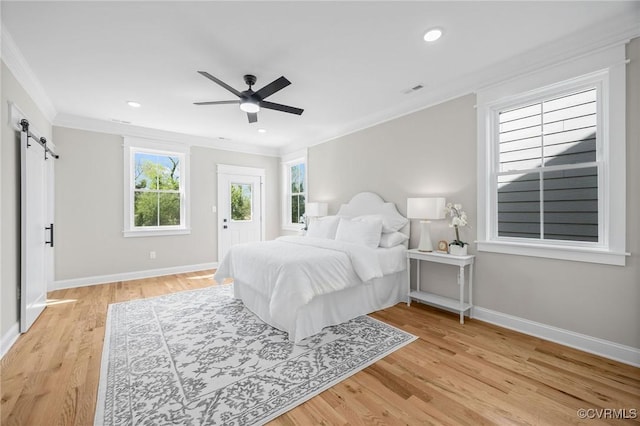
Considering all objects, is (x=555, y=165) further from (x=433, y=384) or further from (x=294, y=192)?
(x=294, y=192)

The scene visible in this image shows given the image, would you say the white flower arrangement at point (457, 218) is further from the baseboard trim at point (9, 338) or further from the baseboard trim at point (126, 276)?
the baseboard trim at point (126, 276)

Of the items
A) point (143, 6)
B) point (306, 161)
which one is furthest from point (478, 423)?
point (306, 161)

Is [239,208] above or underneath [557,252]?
above

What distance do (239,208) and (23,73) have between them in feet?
12.3

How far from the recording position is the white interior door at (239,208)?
5801mm

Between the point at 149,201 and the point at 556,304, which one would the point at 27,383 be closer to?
the point at 149,201

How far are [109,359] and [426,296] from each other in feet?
10.7

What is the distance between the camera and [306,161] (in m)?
5.80

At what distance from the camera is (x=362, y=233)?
3652 mm

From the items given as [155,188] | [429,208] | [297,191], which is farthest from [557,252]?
[155,188]

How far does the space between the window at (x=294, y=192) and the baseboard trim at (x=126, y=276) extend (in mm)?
1892

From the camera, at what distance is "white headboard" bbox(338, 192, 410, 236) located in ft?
12.8

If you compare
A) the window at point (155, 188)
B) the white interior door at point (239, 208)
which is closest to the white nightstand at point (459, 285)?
the white interior door at point (239, 208)

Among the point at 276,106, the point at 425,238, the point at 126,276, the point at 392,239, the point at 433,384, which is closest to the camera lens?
the point at 433,384
